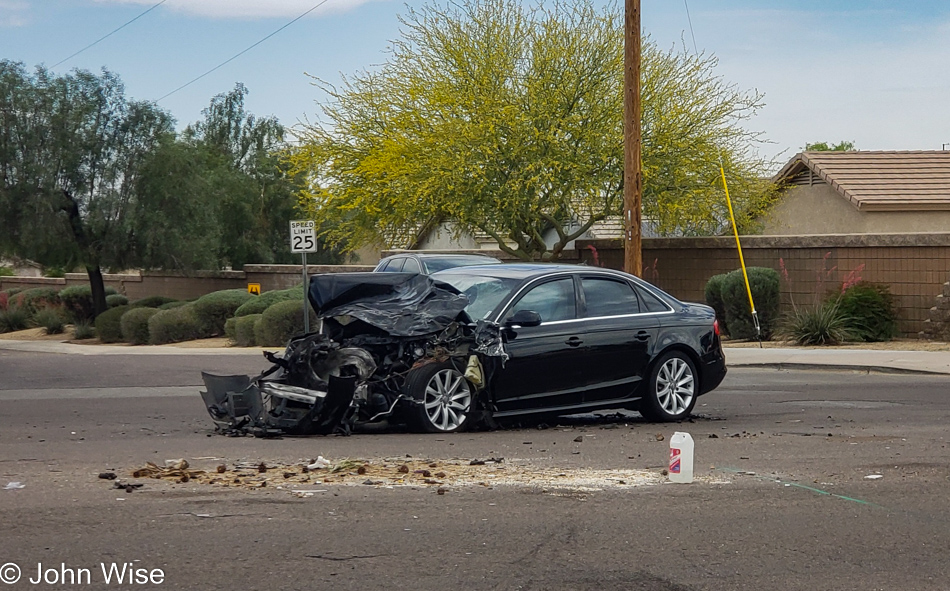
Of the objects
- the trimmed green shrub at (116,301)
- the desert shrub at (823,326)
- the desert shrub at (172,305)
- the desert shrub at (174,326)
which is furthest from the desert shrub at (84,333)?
the desert shrub at (823,326)

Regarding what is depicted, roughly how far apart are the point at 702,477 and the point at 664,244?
21.5m

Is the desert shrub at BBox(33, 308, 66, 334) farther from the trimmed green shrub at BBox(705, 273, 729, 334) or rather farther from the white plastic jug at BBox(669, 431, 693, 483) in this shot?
the white plastic jug at BBox(669, 431, 693, 483)

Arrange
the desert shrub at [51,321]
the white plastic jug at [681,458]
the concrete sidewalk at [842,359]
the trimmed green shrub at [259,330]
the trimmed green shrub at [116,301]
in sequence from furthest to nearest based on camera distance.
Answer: the trimmed green shrub at [116,301], the desert shrub at [51,321], the trimmed green shrub at [259,330], the concrete sidewalk at [842,359], the white plastic jug at [681,458]

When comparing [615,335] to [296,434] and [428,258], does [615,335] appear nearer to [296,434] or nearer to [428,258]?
[296,434]

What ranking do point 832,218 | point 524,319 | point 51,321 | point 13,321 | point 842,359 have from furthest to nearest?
point 13,321 → point 51,321 → point 832,218 → point 842,359 → point 524,319

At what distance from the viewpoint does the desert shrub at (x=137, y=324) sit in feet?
108

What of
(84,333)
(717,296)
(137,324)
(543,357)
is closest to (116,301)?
(84,333)

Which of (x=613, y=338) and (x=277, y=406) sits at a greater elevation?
(x=613, y=338)

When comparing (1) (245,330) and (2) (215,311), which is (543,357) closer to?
(1) (245,330)

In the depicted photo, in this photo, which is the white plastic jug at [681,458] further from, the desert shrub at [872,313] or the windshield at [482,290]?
A: the desert shrub at [872,313]

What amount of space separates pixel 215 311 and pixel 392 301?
71.0 feet

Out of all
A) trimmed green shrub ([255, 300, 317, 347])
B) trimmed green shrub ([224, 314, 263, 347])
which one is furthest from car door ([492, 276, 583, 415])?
trimmed green shrub ([224, 314, 263, 347])

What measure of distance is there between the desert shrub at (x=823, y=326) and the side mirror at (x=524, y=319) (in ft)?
46.2

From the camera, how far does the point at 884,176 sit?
111 ft
